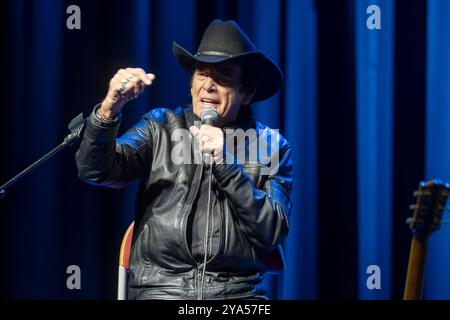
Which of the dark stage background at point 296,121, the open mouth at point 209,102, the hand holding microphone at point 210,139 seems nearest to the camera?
the hand holding microphone at point 210,139

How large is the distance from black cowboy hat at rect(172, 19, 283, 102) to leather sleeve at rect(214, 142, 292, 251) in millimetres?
308

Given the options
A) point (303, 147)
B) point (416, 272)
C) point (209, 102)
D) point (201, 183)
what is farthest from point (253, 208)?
point (303, 147)

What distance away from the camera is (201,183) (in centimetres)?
183

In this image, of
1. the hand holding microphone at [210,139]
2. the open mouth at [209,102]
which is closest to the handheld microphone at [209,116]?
the hand holding microphone at [210,139]

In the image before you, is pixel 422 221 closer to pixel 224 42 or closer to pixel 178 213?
pixel 178 213

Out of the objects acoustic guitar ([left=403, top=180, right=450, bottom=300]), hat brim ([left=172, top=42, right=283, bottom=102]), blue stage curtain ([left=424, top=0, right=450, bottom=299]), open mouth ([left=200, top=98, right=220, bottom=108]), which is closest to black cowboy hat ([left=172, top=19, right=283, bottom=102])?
hat brim ([left=172, top=42, right=283, bottom=102])

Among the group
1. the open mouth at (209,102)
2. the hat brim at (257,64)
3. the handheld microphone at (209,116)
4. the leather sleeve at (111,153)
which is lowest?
the leather sleeve at (111,153)

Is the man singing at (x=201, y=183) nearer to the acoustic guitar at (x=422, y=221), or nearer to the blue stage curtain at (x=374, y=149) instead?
the acoustic guitar at (x=422, y=221)

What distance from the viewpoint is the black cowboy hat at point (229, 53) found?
1.87m

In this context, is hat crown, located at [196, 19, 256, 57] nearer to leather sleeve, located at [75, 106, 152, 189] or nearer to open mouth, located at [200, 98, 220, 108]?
open mouth, located at [200, 98, 220, 108]

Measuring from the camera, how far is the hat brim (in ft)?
6.11

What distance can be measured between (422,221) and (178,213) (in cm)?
65
